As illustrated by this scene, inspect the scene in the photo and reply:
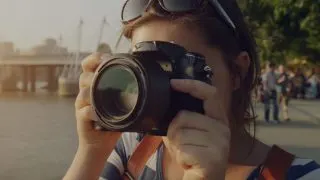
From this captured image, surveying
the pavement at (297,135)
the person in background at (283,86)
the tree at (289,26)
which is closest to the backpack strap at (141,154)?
the pavement at (297,135)

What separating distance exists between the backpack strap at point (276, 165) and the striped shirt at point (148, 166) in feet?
0.05

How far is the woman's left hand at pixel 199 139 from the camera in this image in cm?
148

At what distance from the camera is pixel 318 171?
159cm

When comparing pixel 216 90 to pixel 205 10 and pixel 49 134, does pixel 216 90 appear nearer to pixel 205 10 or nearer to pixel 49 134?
A: pixel 205 10

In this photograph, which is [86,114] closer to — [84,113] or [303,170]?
[84,113]

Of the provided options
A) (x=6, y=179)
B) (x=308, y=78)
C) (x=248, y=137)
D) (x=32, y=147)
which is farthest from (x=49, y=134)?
(x=308, y=78)

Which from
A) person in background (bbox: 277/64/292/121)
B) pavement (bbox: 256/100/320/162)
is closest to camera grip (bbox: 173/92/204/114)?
pavement (bbox: 256/100/320/162)

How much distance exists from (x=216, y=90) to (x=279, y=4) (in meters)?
24.3

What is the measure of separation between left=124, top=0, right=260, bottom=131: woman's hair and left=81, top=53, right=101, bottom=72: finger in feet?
0.41

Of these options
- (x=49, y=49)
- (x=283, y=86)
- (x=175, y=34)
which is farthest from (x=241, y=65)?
(x=49, y=49)

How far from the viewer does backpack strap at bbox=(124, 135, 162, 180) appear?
66.8 inches

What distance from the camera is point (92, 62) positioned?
1.62m

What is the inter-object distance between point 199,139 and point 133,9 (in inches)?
16.1

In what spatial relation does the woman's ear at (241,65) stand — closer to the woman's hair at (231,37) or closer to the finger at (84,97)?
the woman's hair at (231,37)
